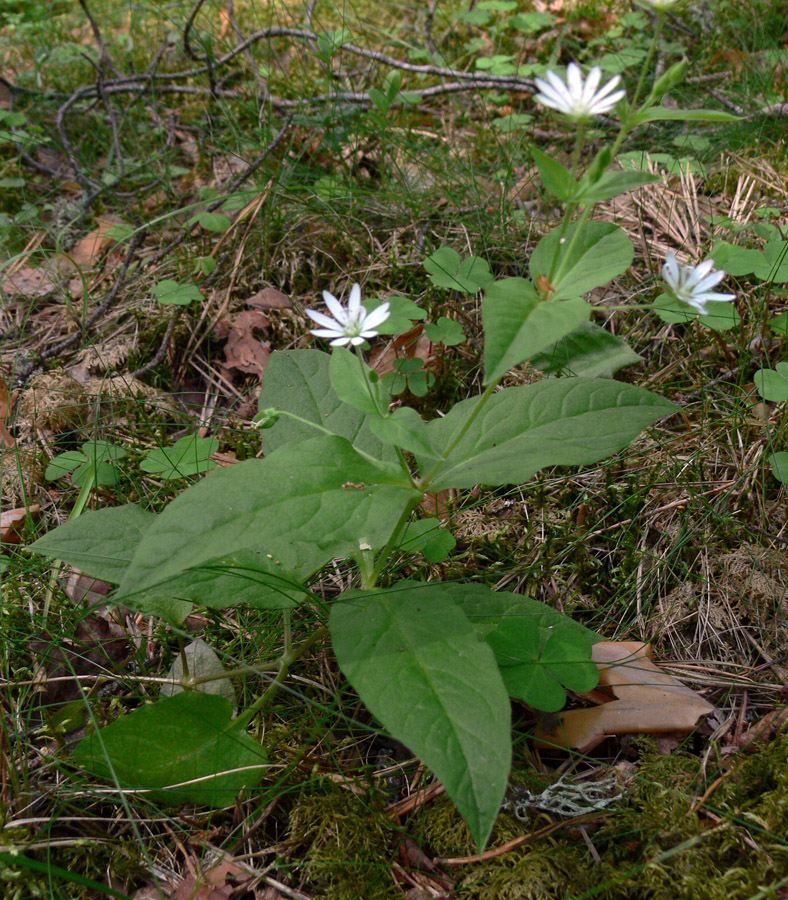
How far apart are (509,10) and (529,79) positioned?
3.21 feet

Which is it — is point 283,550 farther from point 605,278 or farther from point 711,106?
point 711,106

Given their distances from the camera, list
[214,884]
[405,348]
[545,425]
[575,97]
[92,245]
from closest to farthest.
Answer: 1. [575,97]
2. [214,884]
3. [545,425]
4. [405,348]
5. [92,245]

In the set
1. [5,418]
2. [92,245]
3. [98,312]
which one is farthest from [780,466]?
[92,245]

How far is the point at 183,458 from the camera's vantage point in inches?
Result: 93.7

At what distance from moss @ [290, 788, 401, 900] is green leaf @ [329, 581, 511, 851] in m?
0.31

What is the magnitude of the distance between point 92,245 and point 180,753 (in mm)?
2736

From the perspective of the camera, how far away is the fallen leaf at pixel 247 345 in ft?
9.59

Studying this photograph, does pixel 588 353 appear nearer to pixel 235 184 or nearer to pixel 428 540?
pixel 428 540

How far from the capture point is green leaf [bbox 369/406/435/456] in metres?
1.67

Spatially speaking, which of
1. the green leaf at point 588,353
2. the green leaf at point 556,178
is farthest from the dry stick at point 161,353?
the green leaf at point 556,178

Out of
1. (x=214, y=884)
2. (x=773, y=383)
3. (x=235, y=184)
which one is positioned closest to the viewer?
(x=214, y=884)

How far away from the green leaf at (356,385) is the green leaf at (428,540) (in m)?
0.40

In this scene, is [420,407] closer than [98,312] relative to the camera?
Yes

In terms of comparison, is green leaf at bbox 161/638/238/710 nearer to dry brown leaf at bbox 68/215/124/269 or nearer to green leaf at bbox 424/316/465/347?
green leaf at bbox 424/316/465/347
